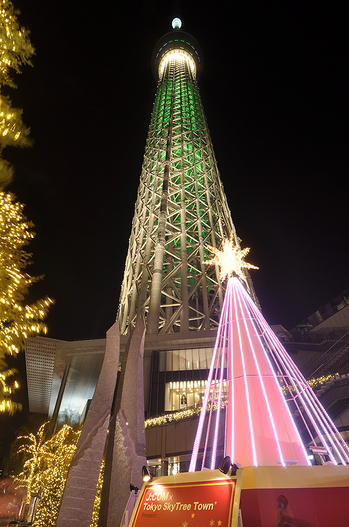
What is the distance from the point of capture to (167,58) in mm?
66438

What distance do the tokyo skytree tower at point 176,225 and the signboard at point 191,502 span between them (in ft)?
80.3

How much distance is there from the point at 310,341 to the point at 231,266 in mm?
23116

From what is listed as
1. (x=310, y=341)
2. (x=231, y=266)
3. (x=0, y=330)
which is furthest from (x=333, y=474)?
(x=310, y=341)

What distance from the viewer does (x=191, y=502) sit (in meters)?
3.94

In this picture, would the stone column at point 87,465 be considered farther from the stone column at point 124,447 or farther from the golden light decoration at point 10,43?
the golden light decoration at point 10,43

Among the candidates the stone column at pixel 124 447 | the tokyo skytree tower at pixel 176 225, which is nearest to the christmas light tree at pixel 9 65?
the stone column at pixel 124 447

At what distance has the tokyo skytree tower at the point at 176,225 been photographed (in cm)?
3400

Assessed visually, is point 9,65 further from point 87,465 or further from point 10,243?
point 87,465

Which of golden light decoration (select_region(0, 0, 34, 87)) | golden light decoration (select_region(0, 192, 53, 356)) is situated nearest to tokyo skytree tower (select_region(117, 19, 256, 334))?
golden light decoration (select_region(0, 192, 53, 356))

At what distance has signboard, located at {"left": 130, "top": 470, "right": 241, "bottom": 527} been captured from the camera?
3.66m

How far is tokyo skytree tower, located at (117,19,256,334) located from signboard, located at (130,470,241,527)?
2449 cm

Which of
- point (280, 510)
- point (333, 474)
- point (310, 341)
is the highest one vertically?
point (310, 341)

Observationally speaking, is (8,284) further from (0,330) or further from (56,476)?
(56,476)

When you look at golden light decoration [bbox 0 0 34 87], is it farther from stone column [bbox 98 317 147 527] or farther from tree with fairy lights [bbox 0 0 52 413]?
stone column [bbox 98 317 147 527]
